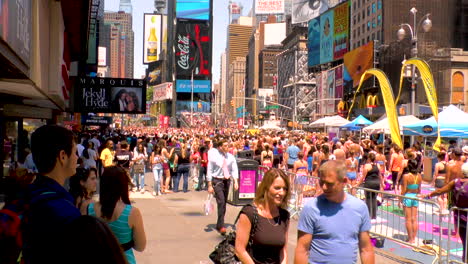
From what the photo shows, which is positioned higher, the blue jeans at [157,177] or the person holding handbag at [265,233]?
the person holding handbag at [265,233]

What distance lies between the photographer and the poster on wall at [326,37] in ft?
307

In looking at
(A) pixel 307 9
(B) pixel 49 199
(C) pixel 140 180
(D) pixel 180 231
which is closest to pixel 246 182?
(D) pixel 180 231

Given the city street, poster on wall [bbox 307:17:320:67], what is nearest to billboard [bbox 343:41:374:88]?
poster on wall [bbox 307:17:320:67]

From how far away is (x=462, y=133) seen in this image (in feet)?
56.9

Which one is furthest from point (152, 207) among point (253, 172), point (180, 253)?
point (180, 253)

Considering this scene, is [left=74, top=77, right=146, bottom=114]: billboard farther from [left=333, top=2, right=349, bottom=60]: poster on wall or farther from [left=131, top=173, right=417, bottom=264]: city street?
[left=333, top=2, right=349, bottom=60]: poster on wall

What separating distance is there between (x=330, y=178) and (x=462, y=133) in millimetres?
15493

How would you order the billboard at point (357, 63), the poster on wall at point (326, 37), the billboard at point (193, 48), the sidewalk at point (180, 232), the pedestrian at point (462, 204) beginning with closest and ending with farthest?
the pedestrian at point (462, 204), the sidewalk at point (180, 232), the billboard at point (357, 63), the poster on wall at point (326, 37), the billboard at point (193, 48)

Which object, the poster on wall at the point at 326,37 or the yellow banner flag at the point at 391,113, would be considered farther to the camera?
the poster on wall at the point at 326,37

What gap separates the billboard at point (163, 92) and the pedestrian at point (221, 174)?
142 metres

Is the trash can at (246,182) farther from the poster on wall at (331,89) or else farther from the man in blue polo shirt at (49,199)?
the poster on wall at (331,89)

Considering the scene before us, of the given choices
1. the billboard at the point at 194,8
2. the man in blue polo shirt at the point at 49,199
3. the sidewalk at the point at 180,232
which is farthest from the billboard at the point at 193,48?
the man in blue polo shirt at the point at 49,199

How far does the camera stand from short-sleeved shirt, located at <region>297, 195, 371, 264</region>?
396 centimetres

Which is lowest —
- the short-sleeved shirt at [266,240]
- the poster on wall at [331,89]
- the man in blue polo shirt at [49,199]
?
the short-sleeved shirt at [266,240]
